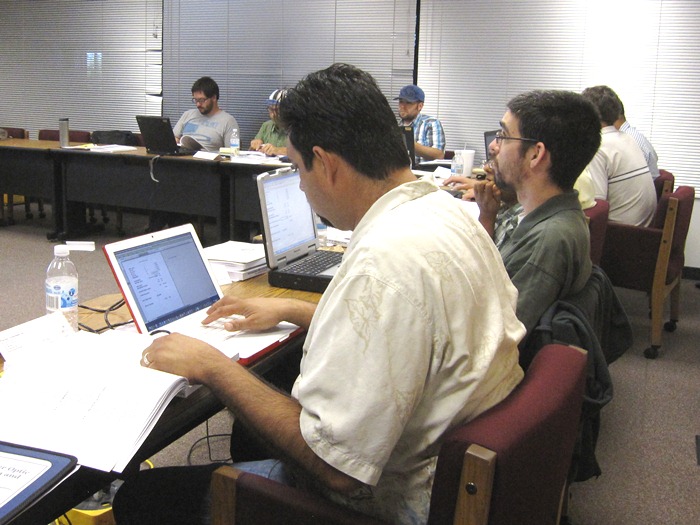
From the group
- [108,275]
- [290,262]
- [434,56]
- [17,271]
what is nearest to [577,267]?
[290,262]

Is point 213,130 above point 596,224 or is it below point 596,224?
above

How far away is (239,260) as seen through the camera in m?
2.20

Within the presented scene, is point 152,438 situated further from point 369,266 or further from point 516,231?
point 516,231

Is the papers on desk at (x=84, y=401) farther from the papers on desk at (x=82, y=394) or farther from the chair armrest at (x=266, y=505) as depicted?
the chair armrest at (x=266, y=505)

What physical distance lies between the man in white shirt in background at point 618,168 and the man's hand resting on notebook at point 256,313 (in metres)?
2.70

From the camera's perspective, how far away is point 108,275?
4.71 metres

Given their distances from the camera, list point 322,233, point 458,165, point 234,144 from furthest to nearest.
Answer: point 234,144
point 458,165
point 322,233

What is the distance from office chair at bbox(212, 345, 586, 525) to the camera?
886 mm

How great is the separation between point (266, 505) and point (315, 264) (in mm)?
1168

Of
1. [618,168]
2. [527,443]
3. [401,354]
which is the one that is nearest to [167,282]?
[401,354]

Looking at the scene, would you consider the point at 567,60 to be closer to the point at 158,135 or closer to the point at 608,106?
the point at 608,106

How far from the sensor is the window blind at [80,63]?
7504mm

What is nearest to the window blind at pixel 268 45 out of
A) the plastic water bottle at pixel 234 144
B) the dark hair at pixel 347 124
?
the plastic water bottle at pixel 234 144

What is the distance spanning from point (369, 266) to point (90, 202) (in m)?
5.21
